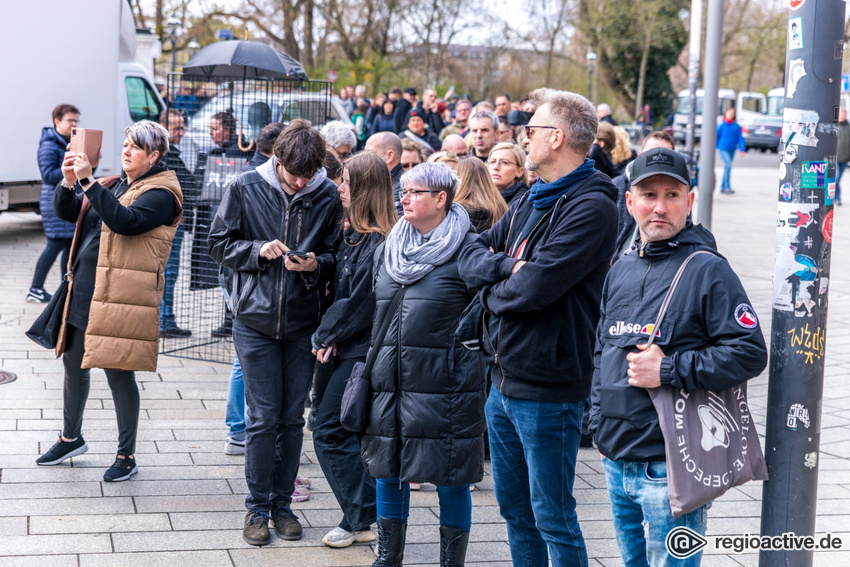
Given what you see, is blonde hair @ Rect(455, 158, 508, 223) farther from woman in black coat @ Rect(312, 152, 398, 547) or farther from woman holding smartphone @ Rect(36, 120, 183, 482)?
woman holding smartphone @ Rect(36, 120, 183, 482)

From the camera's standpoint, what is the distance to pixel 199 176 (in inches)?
304

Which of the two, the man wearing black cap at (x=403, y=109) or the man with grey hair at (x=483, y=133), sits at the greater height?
the man wearing black cap at (x=403, y=109)

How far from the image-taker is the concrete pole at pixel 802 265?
3072 mm

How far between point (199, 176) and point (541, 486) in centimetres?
520

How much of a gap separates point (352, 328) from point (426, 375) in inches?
23.5

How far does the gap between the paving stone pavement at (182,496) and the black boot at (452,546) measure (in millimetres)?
357

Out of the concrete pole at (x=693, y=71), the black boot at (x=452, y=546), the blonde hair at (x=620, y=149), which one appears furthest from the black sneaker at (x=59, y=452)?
the concrete pole at (x=693, y=71)

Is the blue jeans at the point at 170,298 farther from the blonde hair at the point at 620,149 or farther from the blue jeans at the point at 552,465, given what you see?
the blue jeans at the point at 552,465

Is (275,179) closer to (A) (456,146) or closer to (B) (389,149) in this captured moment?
(B) (389,149)

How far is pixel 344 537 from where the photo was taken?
14.1 ft

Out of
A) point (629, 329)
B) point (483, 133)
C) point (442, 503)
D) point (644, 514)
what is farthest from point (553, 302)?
point (483, 133)

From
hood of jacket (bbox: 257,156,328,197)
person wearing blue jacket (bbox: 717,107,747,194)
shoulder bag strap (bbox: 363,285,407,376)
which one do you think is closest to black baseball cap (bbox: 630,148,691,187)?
shoulder bag strap (bbox: 363,285,407,376)

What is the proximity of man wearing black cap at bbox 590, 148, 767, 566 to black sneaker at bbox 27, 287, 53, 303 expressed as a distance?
7720 millimetres

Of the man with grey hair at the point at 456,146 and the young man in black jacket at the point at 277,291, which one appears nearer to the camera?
the young man in black jacket at the point at 277,291
